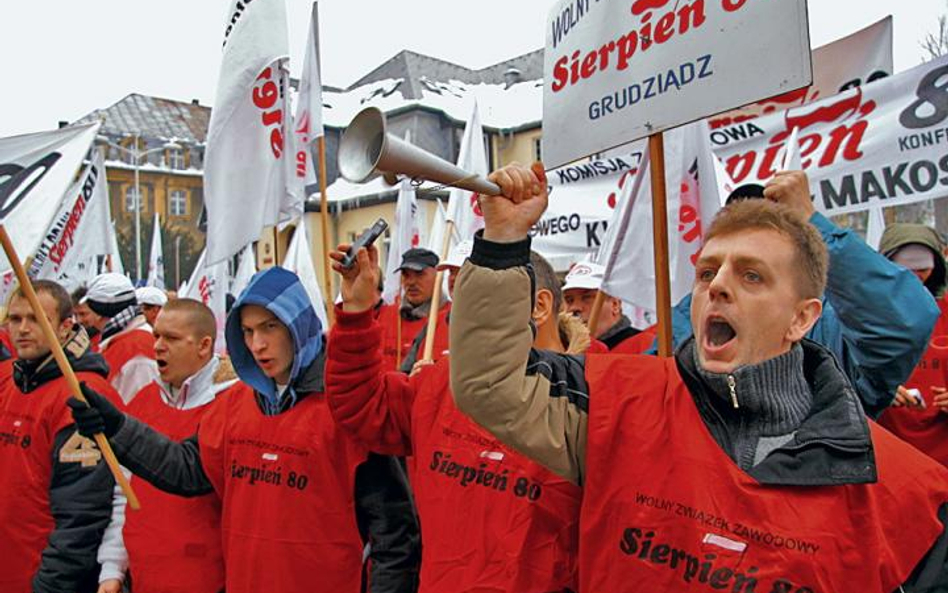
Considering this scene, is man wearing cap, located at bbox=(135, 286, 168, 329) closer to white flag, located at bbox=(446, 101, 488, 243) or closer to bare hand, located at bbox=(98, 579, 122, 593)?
white flag, located at bbox=(446, 101, 488, 243)

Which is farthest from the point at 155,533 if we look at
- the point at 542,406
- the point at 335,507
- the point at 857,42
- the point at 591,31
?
the point at 857,42

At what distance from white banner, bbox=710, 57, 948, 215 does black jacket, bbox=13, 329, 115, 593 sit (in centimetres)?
384

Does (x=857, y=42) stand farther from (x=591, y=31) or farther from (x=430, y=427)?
(x=430, y=427)

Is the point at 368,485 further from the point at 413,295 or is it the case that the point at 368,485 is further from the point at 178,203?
the point at 178,203

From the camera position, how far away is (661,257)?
2.64m

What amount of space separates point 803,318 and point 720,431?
13.2 inches

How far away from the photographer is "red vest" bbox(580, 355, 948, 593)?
5.65 ft

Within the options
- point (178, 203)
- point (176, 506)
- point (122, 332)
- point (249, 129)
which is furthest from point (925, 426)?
point (178, 203)

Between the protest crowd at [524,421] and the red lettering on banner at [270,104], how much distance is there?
42 millimetres

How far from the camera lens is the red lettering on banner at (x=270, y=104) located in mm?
5051

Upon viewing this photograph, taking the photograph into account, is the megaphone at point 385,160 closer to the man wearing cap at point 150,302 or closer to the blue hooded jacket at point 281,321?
the blue hooded jacket at point 281,321

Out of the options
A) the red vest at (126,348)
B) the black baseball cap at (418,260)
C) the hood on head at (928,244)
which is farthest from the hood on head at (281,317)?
the black baseball cap at (418,260)

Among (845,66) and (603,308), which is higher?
(845,66)

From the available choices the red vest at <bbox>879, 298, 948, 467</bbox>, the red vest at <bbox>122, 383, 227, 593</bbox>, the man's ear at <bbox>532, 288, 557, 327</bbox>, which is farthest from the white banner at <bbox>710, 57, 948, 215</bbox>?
the red vest at <bbox>122, 383, 227, 593</bbox>
